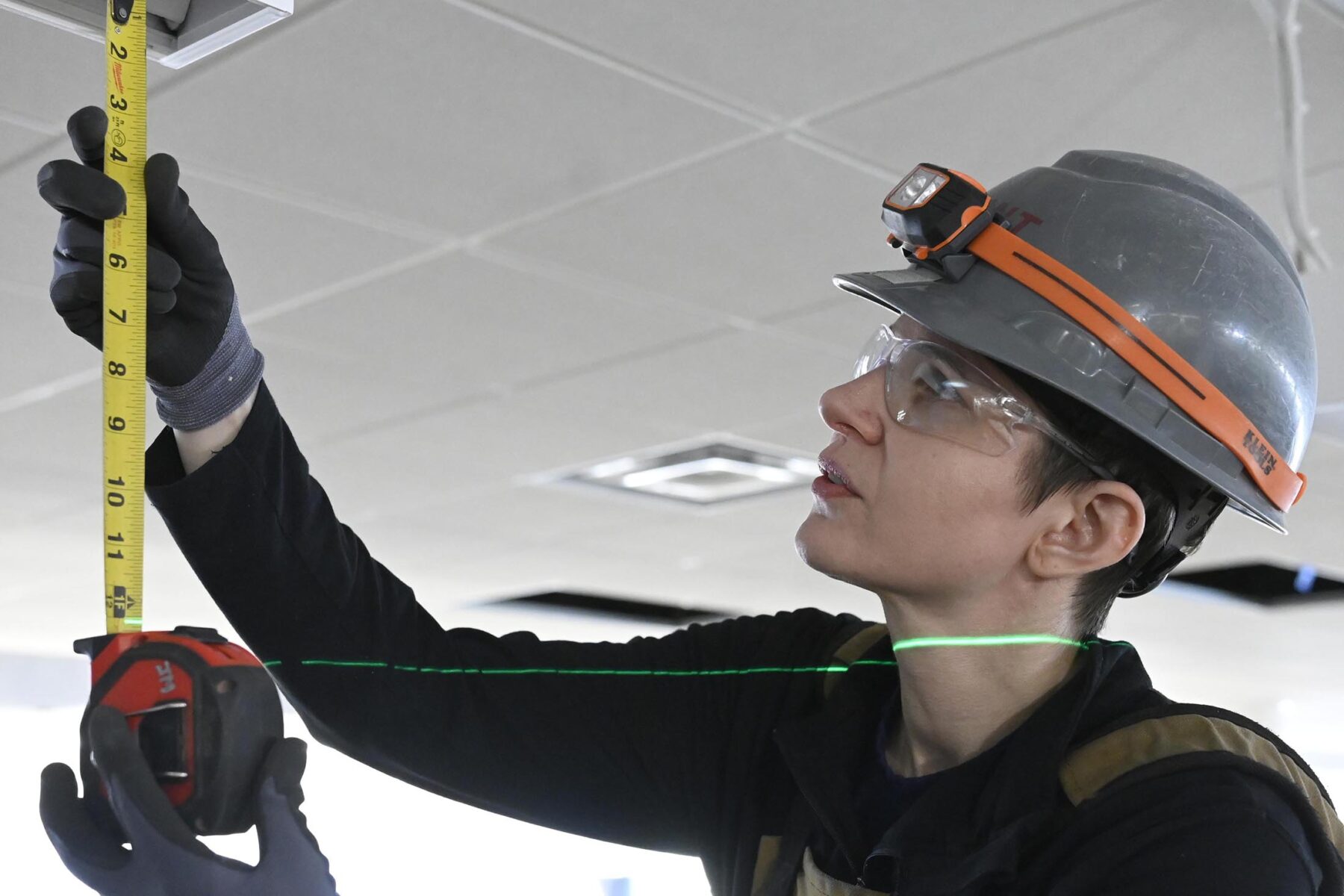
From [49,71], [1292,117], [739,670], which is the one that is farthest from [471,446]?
[739,670]

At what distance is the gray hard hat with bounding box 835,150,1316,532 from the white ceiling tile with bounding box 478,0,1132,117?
2.55ft

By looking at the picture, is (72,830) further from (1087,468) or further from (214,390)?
(1087,468)

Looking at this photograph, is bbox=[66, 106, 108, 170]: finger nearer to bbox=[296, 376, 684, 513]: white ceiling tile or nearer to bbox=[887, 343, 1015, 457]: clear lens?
bbox=[887, 343, 1015, 457]: clear lens

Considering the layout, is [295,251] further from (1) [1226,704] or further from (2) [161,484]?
(1) [1226,704]

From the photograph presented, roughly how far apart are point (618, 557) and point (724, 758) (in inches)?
172

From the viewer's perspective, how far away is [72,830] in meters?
0.93

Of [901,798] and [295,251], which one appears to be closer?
[901,798]

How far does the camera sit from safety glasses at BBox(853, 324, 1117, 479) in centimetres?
128

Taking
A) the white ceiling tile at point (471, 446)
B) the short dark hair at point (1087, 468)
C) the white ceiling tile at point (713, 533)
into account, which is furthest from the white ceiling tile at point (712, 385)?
the short dark hair at point (1087, 468)

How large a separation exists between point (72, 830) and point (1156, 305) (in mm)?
937

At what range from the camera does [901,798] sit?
4.28 ft

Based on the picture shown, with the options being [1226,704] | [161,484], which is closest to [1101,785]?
[161,484]

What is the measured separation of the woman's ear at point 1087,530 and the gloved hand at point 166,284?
2.24ft

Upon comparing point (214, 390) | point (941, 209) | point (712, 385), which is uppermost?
point (941, 209)
